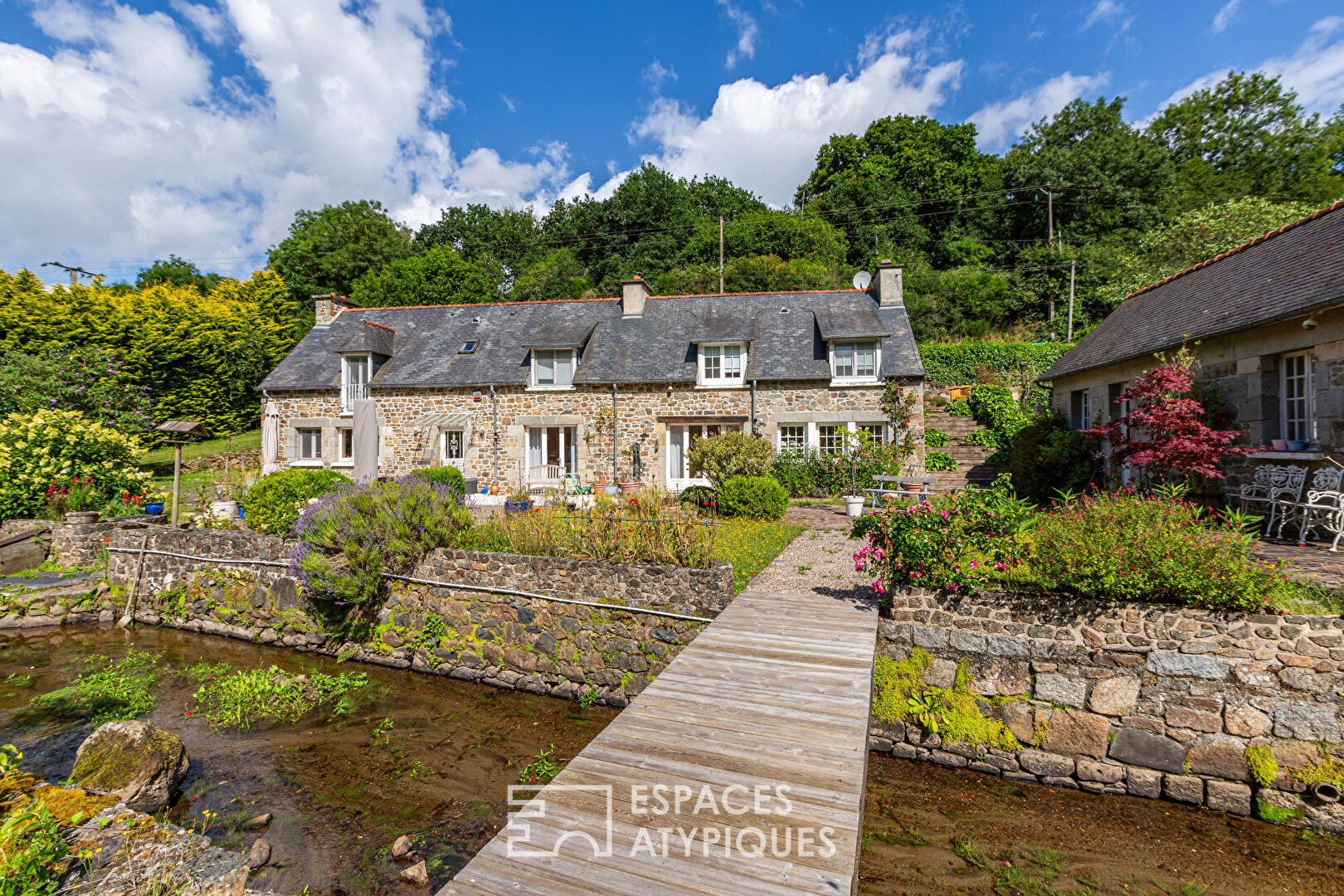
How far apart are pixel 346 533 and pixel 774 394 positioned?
1090 centimetres

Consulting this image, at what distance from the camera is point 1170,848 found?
4297 mm

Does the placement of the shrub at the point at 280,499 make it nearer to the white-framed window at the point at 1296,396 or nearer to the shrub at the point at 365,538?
the shrub at the point at 365,538

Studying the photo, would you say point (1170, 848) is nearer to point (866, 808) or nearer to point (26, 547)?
point (866, 808)

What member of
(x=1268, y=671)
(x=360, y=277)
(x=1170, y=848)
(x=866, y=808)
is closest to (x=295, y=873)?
(x=866, y=808)

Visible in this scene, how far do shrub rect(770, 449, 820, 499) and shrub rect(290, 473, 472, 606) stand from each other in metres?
8.84

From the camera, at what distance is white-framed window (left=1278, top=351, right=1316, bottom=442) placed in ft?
25.7

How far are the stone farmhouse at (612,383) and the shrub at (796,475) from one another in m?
0.69

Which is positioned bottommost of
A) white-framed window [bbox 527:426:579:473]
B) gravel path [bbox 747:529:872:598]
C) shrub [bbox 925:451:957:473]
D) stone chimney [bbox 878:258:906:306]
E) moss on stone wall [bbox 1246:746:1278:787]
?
moss on stone wall [bbox 1246:746:1278:787]

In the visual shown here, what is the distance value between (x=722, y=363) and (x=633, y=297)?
4161mm

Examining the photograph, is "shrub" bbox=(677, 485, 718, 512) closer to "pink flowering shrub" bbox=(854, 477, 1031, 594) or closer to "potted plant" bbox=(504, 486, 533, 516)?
"potted plant" bbox=(504, 486, 533, 516)

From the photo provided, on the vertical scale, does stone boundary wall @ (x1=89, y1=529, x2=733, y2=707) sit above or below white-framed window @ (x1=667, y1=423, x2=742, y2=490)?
below

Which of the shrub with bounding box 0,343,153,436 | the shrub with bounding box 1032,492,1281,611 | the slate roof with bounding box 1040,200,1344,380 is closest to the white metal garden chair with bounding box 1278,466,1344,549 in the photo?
the slate roof with bounding box 1040,200,1344,380

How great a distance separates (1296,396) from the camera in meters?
8.16

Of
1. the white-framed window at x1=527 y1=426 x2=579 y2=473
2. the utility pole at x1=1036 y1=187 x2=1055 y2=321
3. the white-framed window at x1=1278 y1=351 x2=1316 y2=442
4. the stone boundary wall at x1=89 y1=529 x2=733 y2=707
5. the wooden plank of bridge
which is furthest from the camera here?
the utility pole at x1=1036 y1=187 x2=1055 y2=321
